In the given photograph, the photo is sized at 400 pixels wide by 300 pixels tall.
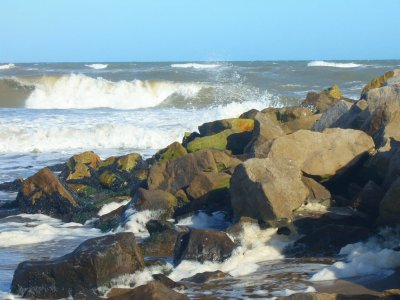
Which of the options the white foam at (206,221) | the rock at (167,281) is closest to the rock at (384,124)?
the white foam at (206,221)

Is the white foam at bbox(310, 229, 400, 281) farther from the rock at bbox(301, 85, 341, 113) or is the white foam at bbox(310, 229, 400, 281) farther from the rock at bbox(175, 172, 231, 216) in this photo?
the rock at bbox(301, 85, 341, 113)

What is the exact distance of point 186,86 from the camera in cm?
3312

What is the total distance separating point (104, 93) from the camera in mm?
33781

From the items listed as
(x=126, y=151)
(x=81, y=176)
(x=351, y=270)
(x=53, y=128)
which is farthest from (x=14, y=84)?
(x=351, y=270)

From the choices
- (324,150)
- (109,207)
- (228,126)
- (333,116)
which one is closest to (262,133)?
(333,116)

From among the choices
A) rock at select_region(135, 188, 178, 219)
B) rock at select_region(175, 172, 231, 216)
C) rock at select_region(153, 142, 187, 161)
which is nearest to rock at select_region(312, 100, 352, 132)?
rock at select_region(175, 172, 231, 216)

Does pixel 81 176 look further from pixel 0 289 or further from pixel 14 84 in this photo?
pixel 14 84

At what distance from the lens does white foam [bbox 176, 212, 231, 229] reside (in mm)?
7355

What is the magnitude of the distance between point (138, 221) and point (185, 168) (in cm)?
106

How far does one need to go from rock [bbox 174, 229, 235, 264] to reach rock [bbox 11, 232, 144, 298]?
0.66 m

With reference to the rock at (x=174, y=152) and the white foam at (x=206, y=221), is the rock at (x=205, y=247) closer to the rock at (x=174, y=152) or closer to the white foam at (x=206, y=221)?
the white foam at (x=206, y=221)

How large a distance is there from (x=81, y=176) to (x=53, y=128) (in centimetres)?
795

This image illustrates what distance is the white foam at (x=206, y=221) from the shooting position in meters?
7.36

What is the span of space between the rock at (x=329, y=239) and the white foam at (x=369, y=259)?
0.36 feet
